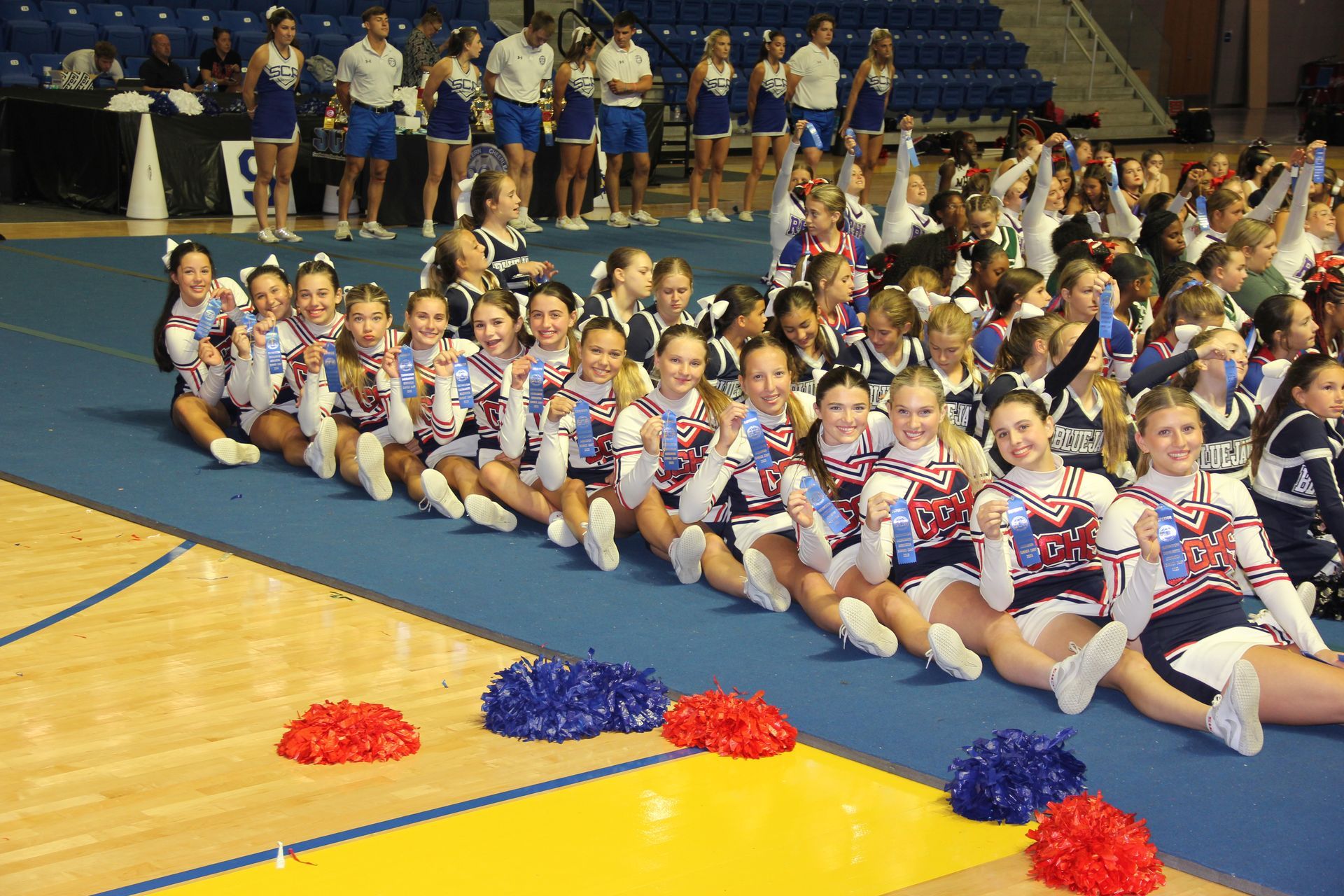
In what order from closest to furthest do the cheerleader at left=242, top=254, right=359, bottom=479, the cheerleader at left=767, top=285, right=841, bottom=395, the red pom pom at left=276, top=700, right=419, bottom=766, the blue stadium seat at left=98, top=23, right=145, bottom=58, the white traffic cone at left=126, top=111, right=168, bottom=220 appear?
the red pom pom at left=276, top=700, right=419, bottom=766
the cheerleader at left=767, top=285, right=841, bottom=395
the cheerleader at left=242, top=254, right=359, bottom=479
the white traffic cone at left=126, top=111, right=168, bottom=220
the blue stadium seat at left=98, top=23, right=145, bottom=58

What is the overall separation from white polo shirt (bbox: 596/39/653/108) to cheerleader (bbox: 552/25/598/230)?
14 cm

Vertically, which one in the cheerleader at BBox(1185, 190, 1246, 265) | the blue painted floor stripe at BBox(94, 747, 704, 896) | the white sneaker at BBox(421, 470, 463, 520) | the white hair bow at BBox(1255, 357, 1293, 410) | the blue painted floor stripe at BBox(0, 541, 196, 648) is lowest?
the blue painted floor stripe at BBox(94, 747, 704, 896)

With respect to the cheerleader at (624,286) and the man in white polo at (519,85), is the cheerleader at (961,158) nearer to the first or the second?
the man in white polo at (519,85)

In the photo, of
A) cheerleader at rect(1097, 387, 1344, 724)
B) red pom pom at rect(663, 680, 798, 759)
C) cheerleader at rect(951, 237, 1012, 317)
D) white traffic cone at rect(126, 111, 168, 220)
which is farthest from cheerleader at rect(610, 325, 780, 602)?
white traffic cone at rect(126, 111, 168, 220)

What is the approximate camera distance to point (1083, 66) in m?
24.3

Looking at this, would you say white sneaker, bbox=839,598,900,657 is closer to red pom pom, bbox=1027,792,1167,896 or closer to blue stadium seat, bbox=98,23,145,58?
red pom pom, bbox=1027,792,1167,896

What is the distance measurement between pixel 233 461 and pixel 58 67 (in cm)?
1013

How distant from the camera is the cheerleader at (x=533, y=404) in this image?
5.76 metres

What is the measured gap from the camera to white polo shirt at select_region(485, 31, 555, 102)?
40.5 ft

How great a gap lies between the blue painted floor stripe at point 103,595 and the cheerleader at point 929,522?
240cm

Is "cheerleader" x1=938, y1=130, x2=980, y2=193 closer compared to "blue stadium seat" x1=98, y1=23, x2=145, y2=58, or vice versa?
"cheerleader" x1=938, y1=130, x2=980, y2=193

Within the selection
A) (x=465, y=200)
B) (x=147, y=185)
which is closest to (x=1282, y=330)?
(x=465, y=200)

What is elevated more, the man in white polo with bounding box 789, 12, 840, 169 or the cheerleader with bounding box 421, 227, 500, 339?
the man in white polo with bounding box 789, 12, 840, 169

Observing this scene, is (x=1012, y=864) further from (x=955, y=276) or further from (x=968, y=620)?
(x=955, y=276)
